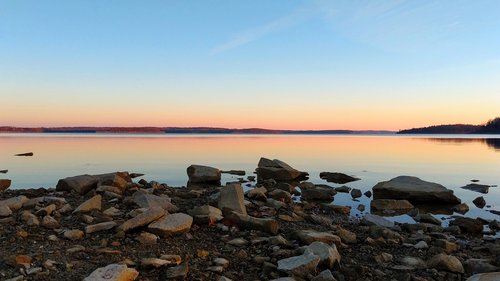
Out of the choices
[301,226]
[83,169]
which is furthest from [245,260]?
[83,169]

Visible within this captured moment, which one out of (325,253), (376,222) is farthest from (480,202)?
(325,253)

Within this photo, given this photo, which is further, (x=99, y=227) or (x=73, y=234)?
(x=99, y=227)

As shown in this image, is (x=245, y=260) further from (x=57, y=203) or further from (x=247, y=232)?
(x=57, y=203)

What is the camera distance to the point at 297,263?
6.24 m

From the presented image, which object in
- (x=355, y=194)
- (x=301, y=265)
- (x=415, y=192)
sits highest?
(x=301, y=265)

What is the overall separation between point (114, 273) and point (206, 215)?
341 cm

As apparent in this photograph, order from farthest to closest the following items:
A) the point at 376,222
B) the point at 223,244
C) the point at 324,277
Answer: the point at 376,222 < the point at 223,244 < the point at 324,277

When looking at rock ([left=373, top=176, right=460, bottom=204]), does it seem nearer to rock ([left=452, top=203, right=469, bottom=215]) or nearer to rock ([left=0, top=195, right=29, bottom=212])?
rock ([left=452, top=203, right=469, bottom=215])

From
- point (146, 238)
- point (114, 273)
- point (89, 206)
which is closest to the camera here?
point (114, 273)

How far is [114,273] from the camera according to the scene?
18.2ft

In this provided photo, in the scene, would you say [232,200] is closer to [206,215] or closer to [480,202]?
[206,215]

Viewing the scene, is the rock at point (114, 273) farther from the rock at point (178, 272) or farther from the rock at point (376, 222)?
the rock at point (376, 222)

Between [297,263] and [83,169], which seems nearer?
[297,263]

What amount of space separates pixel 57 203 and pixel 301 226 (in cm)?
609
